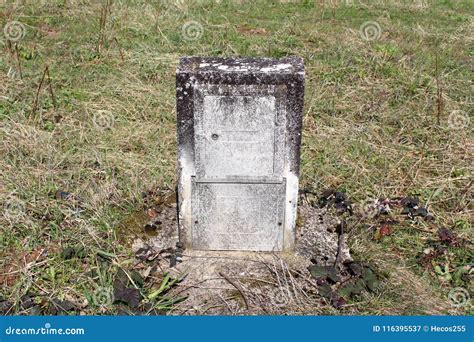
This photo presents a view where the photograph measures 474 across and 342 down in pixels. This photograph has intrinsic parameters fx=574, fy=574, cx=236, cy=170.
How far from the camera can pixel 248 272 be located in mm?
3428

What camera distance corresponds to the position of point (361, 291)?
3.28m

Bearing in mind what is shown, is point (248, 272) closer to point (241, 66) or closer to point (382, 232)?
point (382, 232)

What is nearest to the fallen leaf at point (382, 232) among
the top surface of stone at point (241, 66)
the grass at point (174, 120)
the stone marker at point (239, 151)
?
the grass at point (174, 120)

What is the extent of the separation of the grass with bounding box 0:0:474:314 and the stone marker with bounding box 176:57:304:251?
58 cm

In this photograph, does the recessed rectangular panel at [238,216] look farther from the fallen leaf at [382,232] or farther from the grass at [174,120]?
the fallen leaf at [382,232]

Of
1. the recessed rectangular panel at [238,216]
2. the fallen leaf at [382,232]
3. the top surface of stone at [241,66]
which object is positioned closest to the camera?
the top surface of stone at [241,66]

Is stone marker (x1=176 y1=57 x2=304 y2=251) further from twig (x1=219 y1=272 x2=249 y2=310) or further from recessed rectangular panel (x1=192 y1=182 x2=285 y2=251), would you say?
twig (x1=219 y1=272 x2=249 y2=310)

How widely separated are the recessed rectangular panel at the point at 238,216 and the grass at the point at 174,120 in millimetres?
517

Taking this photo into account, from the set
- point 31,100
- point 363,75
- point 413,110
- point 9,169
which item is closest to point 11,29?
point 31,100

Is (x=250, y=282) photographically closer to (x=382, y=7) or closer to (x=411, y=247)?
(x=411, y=247)

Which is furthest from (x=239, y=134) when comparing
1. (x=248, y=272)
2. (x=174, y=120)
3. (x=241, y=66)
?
(x=174, y=120)

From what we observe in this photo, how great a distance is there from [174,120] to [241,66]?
2.38 meters

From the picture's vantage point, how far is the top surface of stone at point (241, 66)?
3.08 meters

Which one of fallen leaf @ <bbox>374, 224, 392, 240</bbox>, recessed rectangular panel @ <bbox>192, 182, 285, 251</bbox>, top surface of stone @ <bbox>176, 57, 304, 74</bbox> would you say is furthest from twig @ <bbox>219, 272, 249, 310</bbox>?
top surface of stone @ <bbox>176, 57, 304, 74</bbox>
